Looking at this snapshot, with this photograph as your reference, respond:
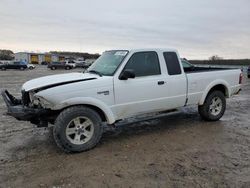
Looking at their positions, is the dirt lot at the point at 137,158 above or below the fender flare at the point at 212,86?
below

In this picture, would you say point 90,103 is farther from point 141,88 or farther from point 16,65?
point 16,65

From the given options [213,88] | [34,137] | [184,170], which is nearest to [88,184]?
[184,170]

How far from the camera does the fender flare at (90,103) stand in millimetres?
4645

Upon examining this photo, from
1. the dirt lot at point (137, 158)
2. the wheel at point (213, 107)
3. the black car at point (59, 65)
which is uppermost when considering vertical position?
the black car at point (59, 65)

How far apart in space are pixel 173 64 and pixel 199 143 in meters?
1.90

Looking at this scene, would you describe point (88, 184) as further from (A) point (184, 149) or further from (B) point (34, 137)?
(B) point (34, 137)

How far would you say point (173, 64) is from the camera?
6141 millimetres

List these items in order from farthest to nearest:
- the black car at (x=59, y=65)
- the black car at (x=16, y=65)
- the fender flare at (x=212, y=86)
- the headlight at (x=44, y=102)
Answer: the black car at (x=59, y=65) < the black car at (x=16, y=65) < the fender flare at (x=212, y=86) < the headlight at (x=44, y=102)

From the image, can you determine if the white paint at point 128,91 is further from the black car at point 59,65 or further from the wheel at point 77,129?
the black car at point 59,65

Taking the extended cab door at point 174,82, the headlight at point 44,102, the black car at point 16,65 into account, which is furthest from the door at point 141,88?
the black car at point 16,65

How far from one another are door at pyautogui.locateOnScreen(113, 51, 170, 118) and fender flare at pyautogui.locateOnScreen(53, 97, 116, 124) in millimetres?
163

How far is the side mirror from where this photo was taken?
5.14 meters

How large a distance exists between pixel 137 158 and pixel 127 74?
1619 millimetres

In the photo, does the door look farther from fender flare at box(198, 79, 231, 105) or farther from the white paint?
fender flare at box(198, 79, 231, 105)
